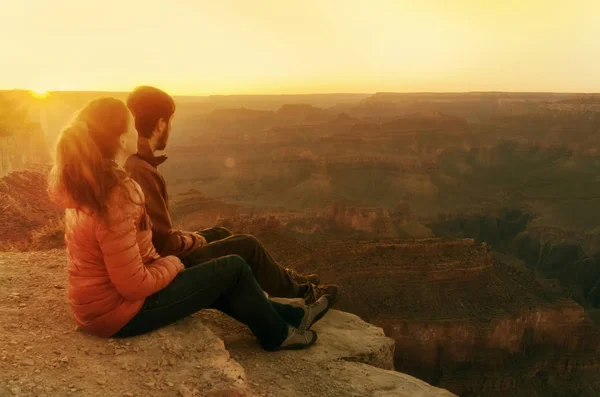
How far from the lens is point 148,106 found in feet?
12.6

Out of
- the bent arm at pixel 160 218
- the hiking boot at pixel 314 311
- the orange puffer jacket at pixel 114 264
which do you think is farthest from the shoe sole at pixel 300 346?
the orange puffer jacket at pixel 114 264

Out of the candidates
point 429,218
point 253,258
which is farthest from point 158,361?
point 429,218

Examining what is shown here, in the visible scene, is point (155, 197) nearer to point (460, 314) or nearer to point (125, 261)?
point (125, 261)

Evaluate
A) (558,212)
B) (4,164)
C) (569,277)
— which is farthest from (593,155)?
(4,164)

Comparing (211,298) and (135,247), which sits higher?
(135,247)

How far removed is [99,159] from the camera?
3.06m

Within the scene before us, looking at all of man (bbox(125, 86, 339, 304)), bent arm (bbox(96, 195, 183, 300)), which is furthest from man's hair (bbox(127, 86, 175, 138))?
bent arm (bbox(96, 195, 183, 300))

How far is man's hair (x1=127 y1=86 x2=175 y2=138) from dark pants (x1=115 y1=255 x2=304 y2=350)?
3.89 feet

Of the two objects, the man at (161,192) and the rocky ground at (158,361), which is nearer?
the rocky ground at (158,361)

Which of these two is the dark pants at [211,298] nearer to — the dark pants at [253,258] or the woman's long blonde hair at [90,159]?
the dark pants at [253,258]

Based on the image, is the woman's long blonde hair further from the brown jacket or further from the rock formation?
the rock formation

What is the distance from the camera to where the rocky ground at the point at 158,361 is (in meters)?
3.17

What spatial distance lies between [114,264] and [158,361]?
2.68ft

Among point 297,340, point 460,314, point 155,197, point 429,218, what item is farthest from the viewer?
point 429,218
